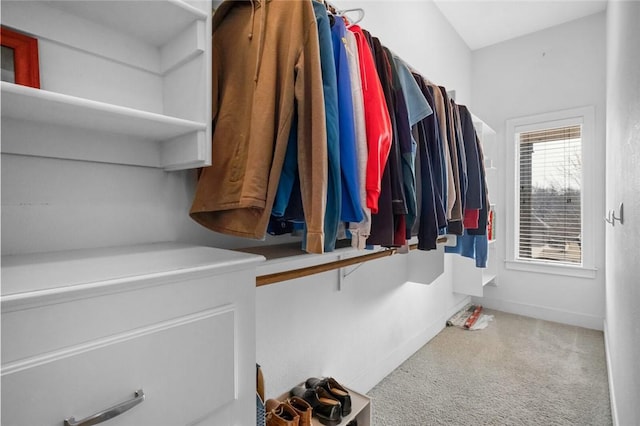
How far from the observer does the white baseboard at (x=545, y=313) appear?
3.07 m

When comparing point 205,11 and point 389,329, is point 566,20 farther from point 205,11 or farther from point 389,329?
point 205,11

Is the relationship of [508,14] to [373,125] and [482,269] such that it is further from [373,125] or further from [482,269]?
[373,125]

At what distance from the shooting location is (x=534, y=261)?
11.2 ft

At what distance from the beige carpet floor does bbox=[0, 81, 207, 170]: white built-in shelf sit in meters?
1.69

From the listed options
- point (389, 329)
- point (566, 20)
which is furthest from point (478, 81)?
point (389, 329)

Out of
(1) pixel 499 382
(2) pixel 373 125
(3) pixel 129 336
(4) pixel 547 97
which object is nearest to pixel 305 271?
(2) pixel 373 125

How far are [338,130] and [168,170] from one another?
1.89ft

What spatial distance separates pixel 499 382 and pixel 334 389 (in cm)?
128

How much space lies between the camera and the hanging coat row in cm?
86

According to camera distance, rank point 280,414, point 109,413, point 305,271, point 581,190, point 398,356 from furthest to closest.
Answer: point 581,190 < point 398,356 < point 280,414 < point 305,271 < point 109,413

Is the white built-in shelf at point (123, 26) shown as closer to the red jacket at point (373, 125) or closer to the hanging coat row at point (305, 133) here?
the hanging coat row at point (305, 133)

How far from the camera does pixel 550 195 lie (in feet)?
11.1

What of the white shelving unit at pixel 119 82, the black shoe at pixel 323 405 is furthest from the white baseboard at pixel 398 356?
the white shelving unit at pixel 119 82

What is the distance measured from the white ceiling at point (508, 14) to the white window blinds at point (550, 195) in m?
1.05
